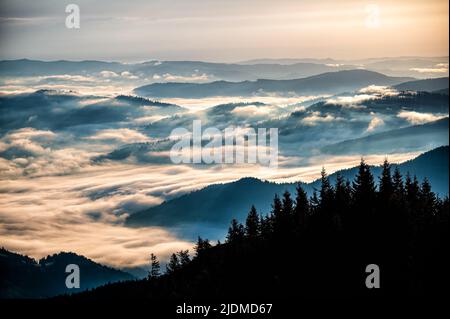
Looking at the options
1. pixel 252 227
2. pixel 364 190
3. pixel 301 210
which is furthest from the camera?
pixel 252 227

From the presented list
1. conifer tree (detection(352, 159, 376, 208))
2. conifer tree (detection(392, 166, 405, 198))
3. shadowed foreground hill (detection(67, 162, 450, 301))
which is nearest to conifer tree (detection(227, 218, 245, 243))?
shadowed foreground hill (detection(67, 162, 450, 301))

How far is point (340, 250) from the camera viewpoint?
4008 inches

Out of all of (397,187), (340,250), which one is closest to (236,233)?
(397,187)

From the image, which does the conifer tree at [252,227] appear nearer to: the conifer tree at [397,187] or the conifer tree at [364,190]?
the conifer tree at [364,190]

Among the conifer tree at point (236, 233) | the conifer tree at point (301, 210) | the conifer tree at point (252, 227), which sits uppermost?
the conifer tree at point (301, 210)

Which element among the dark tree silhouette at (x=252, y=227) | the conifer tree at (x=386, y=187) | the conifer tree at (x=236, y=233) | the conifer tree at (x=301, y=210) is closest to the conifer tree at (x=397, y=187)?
the conifer tree at (x=386, y=187)

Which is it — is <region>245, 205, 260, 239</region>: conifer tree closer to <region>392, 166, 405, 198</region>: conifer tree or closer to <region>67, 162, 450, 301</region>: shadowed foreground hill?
<region>67, 162, 450, 301</region>: shadowed foreground hill

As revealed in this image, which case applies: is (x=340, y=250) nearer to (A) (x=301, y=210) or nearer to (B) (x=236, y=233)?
(A) (x=301, y=210)

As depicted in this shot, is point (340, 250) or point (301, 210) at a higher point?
point (301, 210)

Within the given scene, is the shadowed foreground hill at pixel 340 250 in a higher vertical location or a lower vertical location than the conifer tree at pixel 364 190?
lower

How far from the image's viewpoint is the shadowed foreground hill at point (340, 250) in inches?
3750
